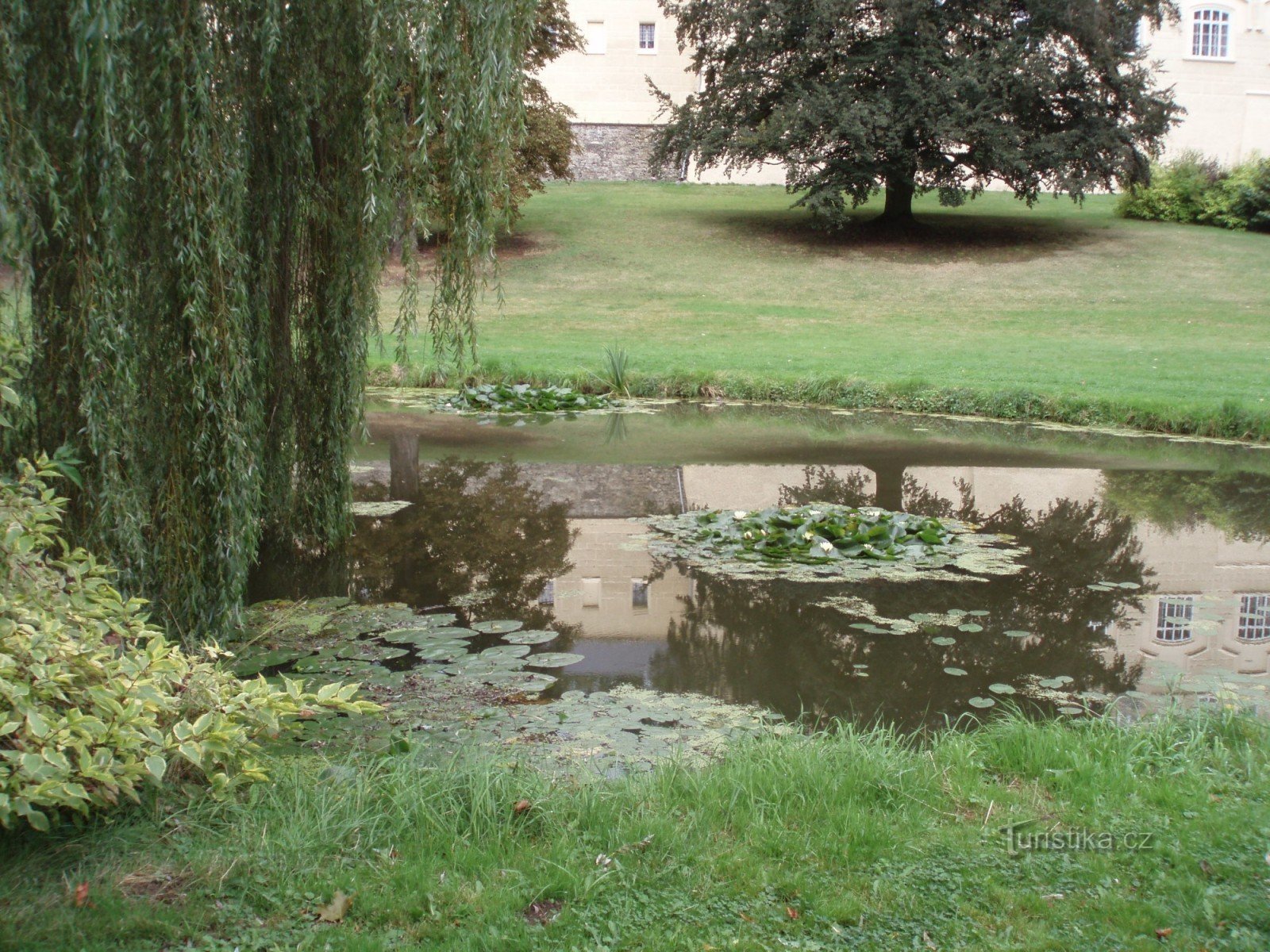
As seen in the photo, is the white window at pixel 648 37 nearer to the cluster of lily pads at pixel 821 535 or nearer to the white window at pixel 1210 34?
the white window at pixel 1210 34

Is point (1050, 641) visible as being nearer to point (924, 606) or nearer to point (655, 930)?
point (924, 606)

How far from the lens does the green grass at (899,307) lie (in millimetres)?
14734

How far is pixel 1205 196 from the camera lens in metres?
31.7

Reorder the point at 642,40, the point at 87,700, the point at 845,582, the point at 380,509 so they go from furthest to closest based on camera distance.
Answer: the point at 642,40 < the point at 380,509 < the point at 845,582 < the point at 87,700

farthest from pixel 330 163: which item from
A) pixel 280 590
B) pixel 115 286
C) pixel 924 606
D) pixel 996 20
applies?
pixel 996 20

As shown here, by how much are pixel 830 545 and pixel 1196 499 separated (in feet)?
13.8

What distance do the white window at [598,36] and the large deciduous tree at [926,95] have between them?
12.3m

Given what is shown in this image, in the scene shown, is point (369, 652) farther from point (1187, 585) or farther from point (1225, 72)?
point (1225, 72)

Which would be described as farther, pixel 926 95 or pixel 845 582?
pixel 926 95

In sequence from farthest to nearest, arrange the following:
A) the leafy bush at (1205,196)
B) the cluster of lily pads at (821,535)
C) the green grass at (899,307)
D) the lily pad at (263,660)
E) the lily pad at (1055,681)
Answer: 1. the leafy bush at (1205,196)
2. the green grass at (899,307)
3. the cluster of lily pads at (821,535)
4. the lily pad at (1055,681)
5. the lily pad at (263,660)

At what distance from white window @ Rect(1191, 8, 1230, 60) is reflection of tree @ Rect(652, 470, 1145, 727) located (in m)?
37.0

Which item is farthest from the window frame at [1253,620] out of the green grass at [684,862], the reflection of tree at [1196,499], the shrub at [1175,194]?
the shrub at [1175,194]

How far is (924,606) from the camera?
6.55 m

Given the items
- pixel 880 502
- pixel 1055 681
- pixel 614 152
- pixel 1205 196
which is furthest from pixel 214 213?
pixel 614 152
